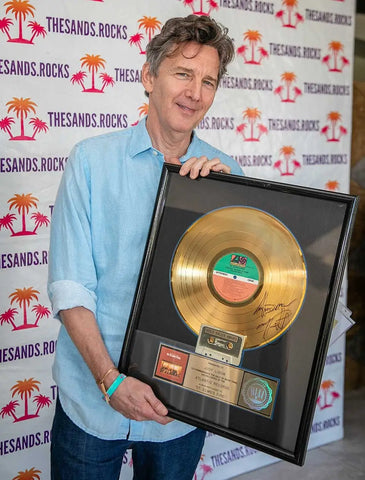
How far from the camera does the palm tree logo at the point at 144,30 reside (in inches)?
97.2

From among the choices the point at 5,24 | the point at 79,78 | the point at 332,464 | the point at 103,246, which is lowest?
the point at 332,464

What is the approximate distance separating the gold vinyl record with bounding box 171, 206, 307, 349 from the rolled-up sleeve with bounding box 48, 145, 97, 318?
0.20m

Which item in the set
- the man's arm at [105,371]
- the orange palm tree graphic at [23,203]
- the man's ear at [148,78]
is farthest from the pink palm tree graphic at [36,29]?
the man's arm at [105,371]

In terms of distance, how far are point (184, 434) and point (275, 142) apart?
1.80 m

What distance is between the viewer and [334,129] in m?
3.22

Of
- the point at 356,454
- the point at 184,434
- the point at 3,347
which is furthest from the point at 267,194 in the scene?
the point at 356,454

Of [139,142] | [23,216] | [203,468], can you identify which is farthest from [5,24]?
[203,468]

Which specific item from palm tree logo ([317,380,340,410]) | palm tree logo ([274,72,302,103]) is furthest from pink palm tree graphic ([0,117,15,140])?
palm tree logo ([317,380,340,410])

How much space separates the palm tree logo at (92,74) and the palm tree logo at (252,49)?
708 millimetres

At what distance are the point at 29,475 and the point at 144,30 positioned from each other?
6.01 ft

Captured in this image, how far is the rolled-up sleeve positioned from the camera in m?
1.40

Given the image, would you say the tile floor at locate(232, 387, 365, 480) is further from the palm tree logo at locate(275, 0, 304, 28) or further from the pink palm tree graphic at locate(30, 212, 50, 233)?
the palm tree logo at locate(275, 0, 304, 28)

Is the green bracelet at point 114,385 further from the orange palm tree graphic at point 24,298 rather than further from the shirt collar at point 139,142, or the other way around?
the orange palm tree graphic at point 24,298

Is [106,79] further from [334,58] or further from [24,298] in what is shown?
[334,58]
